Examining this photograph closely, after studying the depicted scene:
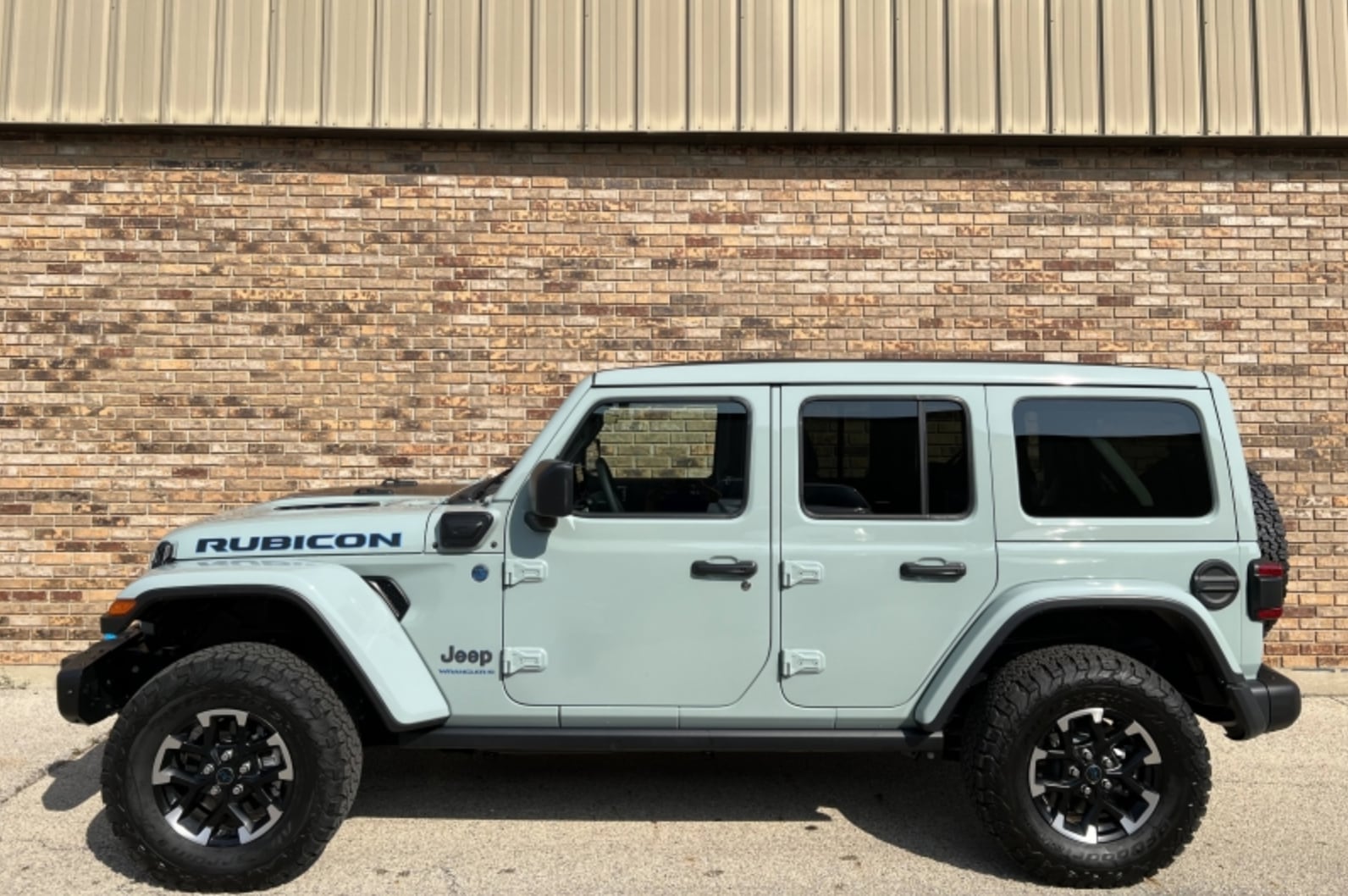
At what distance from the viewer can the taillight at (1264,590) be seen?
3.55 meters

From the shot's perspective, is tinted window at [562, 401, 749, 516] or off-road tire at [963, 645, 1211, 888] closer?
off-road tire at [963, 645, 1211, 888]

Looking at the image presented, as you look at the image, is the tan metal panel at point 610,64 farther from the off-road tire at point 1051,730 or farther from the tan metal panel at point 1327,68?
the off-road tire at point 1051,730

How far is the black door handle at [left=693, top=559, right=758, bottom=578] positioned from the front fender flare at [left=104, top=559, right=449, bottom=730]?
3.42 ft

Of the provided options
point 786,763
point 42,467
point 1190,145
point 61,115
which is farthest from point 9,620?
point 1190,145

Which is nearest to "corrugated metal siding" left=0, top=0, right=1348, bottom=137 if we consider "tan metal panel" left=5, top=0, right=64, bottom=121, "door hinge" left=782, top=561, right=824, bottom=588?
"tan metal panel" left=5, top=0, right=64, bottom=121

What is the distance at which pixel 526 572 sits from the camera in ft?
11.9

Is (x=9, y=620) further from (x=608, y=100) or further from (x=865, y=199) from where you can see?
(x=865, y=199)

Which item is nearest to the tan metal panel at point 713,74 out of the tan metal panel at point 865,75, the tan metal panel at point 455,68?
the tan metal panel at point 865,75

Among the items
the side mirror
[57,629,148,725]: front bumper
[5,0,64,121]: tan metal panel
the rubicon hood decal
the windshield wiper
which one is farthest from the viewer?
[5,0,64,121]: tan metal panel

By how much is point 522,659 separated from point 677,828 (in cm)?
106

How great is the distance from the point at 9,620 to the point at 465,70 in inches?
180

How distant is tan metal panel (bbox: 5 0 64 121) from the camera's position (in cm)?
640

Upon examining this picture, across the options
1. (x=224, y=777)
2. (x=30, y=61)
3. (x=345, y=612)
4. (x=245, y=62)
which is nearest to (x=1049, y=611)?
(x=345, y=612)

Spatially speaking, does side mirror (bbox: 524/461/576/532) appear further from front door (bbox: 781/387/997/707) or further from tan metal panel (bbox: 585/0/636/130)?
tan metal panel (bbox: 585/0/636/130)
